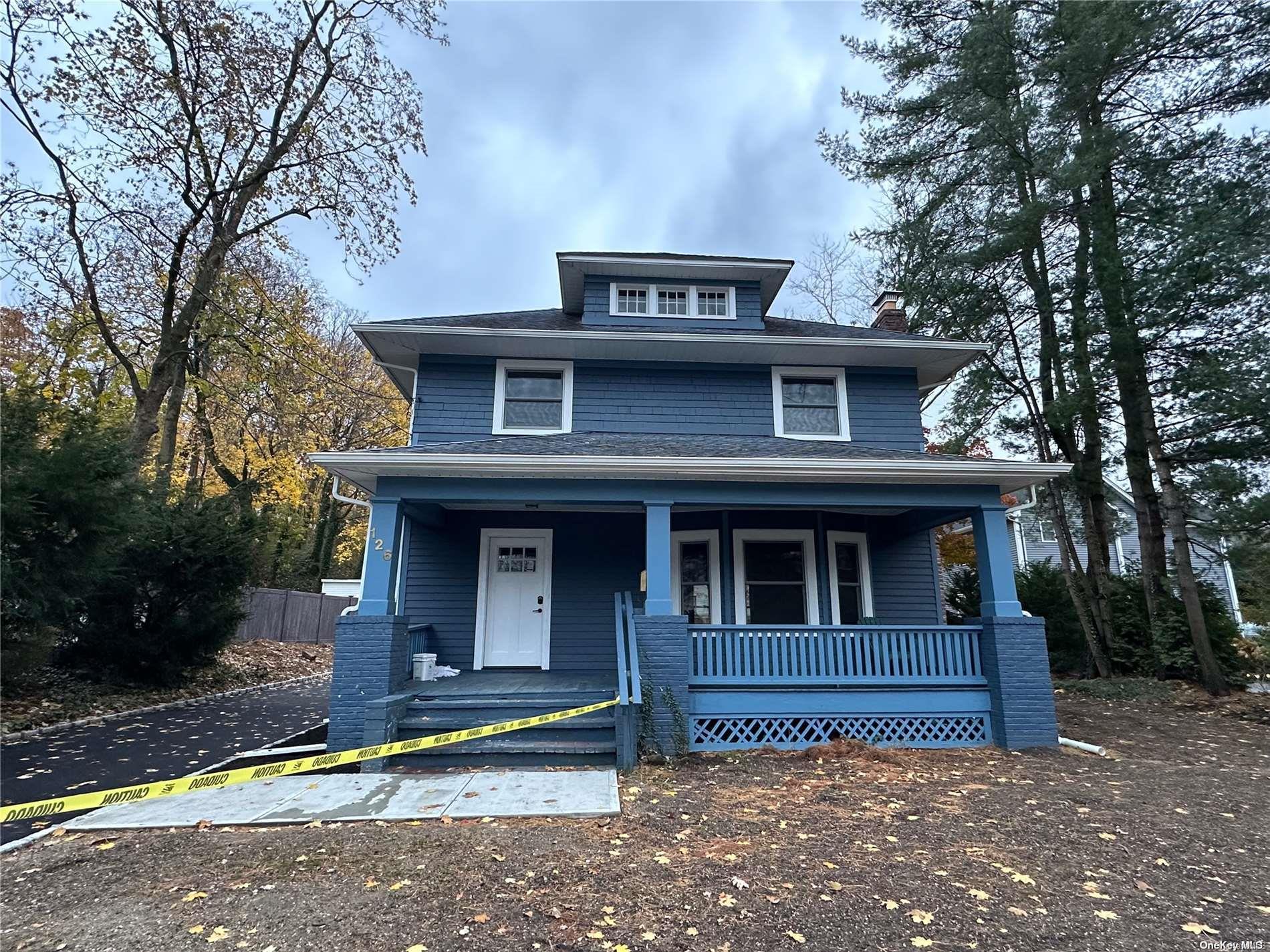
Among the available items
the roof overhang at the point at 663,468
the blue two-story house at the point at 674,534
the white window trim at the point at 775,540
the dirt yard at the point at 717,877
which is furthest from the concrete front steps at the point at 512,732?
the white window trim at the point at 775,540

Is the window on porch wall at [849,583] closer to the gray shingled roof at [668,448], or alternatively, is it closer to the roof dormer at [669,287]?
the gray shingled roof at [668,448]

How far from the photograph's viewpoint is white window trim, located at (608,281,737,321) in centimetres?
1032

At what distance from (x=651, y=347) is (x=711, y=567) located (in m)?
3.38

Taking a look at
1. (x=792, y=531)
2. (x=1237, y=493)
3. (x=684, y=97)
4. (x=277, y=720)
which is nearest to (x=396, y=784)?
(x=277, y=720)

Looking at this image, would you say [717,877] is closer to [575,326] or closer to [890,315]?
[575,326]

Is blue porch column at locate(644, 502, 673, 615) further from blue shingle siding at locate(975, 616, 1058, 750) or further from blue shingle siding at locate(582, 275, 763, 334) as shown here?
blue shingle siding at locate(582, 275, 763, 334)

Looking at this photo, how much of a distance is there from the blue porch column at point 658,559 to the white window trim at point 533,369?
2.77 meters

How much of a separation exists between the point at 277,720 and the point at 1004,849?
881cm

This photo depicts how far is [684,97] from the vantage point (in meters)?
13.6

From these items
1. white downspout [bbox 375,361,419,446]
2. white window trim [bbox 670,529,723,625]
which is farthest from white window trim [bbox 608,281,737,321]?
white window trim [bbox 670,529,723,625]

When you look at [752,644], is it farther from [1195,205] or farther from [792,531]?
[1195,205]

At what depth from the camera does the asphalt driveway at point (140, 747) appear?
17.9 ft

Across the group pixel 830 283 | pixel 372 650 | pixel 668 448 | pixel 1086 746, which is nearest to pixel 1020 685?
pixel 1086 746

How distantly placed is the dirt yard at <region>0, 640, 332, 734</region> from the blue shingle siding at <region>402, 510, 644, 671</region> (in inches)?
169
